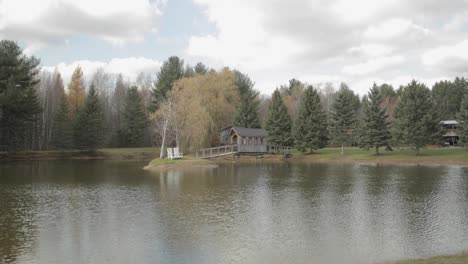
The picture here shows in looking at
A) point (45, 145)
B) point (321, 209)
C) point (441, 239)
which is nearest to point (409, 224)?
point (441, 239)

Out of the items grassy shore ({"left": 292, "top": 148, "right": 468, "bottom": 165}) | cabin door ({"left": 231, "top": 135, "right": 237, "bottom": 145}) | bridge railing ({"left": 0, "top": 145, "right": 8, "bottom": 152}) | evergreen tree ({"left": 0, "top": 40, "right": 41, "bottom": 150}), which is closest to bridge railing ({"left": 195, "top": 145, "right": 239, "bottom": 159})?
cabin door ({"left": 231, "top": 135, "right": 237, "bottom": 145})

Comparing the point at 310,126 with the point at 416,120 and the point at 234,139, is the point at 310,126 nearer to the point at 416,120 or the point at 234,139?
the point at 234,139

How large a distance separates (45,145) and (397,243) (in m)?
69.3

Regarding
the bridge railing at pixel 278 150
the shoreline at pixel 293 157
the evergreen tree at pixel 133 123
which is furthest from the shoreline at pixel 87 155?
the bridge railing at pixel 278 150

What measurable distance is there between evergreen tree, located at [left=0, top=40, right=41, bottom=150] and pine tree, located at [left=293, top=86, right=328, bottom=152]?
4073 centimetres

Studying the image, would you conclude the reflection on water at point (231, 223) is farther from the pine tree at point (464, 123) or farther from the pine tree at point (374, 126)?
the pine tree at point (374, 126)

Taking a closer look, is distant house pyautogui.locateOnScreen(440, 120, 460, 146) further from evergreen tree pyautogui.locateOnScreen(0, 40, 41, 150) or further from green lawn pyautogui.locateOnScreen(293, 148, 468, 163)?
evergreen tree pyautogui.locateOnScreen(0, 40, 41, 150)

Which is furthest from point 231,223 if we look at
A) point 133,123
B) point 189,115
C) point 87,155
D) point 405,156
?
point 133,123

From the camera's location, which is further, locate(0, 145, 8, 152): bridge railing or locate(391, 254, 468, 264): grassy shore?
locate(0, 145, 8, 152): bridge railing

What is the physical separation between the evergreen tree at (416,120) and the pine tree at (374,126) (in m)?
2.18

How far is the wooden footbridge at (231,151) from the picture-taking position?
5537 cm

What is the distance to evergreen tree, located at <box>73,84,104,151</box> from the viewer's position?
222 ft

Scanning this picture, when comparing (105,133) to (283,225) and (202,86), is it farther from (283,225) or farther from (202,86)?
(283,225)

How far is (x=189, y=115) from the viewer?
50406mm
